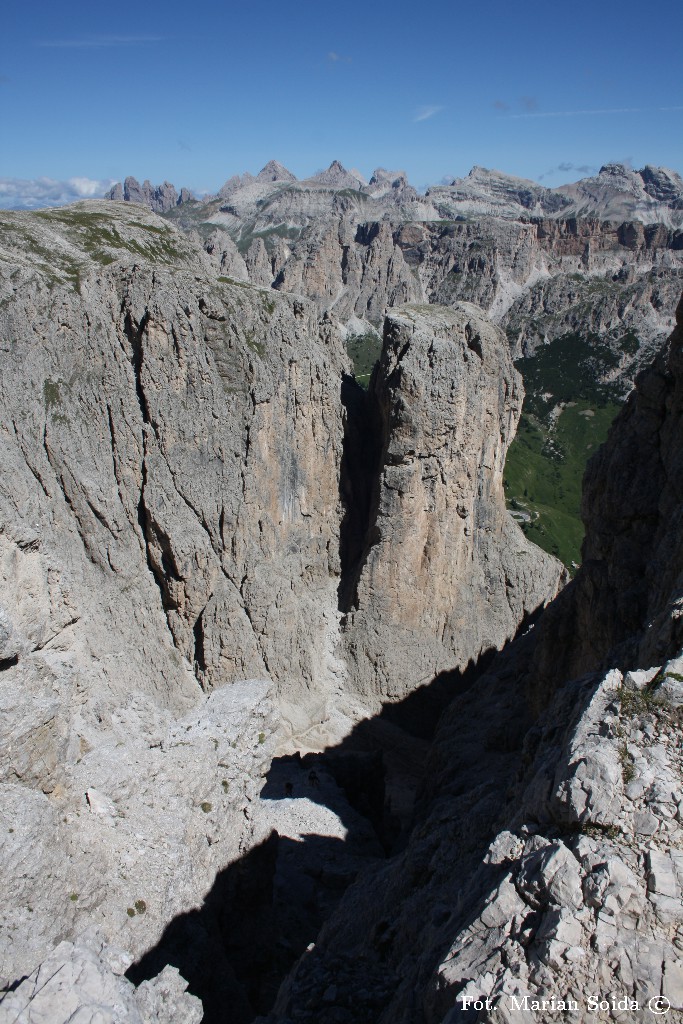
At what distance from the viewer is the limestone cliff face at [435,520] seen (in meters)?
37.9

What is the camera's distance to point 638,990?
8.11 meters

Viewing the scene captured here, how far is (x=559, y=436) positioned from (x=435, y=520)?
105m

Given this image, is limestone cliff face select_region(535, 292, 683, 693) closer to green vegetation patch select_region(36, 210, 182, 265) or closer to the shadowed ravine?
the shadowed ravine

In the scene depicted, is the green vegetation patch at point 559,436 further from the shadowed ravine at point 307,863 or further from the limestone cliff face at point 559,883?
the limestone cliff face at point 559,883

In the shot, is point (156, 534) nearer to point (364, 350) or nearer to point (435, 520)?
point (435, 520)

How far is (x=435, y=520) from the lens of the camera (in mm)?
39781

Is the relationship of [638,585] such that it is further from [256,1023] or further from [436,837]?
[256,1023]

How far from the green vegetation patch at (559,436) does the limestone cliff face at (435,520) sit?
98.3 ft

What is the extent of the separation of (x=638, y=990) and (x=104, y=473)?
29.6 metres

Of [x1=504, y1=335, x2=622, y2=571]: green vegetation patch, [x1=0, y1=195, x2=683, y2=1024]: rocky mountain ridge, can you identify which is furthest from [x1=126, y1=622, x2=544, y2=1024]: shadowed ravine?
[x1=504, y1=335, x2=622, y2=571]: green vegetation patch

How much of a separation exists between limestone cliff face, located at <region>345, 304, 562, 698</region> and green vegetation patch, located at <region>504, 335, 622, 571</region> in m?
30.0

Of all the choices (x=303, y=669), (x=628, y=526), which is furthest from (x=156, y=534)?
(x=628, y=526)

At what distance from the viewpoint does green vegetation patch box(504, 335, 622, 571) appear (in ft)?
290

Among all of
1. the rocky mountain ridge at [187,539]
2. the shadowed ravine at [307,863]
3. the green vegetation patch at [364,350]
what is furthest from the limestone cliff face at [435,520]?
the green vegetation patch at [364,350]
